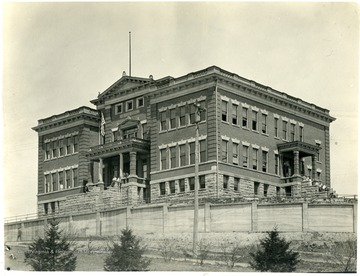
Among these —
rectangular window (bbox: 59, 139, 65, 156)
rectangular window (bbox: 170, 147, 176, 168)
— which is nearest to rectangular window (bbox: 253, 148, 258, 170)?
rectangular window (bbox: 170, 147, 176, 168)

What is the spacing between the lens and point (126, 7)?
35969 millimetres

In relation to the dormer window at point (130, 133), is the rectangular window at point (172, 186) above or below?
below

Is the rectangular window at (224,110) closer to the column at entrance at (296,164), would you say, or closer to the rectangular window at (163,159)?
the rectangular window at (163,159)

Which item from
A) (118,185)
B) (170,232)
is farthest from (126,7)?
(118,185)

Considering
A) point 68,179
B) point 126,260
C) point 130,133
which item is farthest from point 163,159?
point 126,260

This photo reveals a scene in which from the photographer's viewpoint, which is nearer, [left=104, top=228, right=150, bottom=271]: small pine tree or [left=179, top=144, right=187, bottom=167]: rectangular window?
[left=104, top=228, right=150, bottom=271]: small pine tree

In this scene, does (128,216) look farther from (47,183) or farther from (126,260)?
(47,183)

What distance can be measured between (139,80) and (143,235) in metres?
17.0

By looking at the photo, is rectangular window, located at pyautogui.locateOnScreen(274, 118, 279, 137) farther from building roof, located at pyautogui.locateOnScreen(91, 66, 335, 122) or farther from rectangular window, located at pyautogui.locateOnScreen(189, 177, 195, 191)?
rectangular window, located at pyautogui.locateOnScreen(189, 177, 195, 191)

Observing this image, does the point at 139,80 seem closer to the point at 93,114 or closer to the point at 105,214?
the point at 93,114

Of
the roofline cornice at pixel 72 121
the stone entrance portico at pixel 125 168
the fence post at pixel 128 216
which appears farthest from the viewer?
the roofline cornice at pixel 72 121

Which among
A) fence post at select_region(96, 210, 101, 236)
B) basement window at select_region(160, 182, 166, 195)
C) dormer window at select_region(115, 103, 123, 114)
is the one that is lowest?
fence post at select_region(96, 210, 101, 236)

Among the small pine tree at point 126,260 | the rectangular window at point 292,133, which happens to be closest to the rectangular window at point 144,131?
the rectangular window at point 292,133

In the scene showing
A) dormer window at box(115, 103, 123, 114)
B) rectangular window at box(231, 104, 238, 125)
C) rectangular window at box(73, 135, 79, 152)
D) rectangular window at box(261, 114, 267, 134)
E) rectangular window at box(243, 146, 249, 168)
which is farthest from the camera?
rectangular window at box(73, 135, 79, 152)
